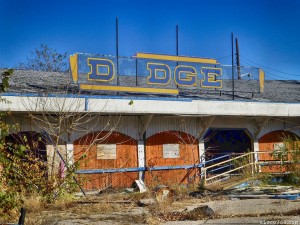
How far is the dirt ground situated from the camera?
966 cm

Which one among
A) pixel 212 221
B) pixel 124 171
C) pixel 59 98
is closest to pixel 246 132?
pixel 124 171

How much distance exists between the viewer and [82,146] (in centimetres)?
1609

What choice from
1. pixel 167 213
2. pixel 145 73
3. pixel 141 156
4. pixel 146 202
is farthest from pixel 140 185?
pixel 167 213

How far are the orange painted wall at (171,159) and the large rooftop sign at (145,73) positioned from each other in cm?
199

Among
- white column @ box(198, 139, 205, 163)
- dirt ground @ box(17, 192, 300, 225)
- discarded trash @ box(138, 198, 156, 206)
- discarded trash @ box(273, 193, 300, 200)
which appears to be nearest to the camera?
dirt ground @ box(17, 192, 300, 225)

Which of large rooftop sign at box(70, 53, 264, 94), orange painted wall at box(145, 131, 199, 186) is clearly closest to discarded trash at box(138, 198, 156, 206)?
orange painted wall at box(145, 131, 199, 186)

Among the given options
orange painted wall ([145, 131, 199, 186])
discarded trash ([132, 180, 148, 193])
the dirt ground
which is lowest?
the dirt ground

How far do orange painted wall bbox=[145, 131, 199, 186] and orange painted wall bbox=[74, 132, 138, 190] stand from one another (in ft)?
2.16

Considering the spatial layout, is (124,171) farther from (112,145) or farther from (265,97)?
(265,97)

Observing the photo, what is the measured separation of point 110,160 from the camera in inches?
653

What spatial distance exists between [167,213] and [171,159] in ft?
23.9

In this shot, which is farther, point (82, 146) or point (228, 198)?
point (82, 146)

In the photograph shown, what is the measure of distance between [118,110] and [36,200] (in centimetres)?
537

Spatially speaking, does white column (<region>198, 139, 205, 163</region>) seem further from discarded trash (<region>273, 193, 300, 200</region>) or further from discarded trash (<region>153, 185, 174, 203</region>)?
discarded trash (<region>273, 193, 300, 200</region>)
